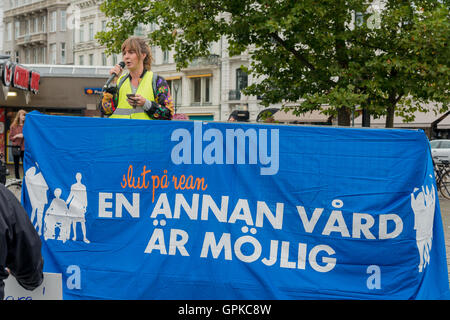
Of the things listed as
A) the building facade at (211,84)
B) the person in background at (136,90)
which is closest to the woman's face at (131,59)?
the person in background at (136,90)

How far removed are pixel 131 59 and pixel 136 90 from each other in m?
0.25

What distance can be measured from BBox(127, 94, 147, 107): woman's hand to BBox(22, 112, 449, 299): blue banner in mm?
358

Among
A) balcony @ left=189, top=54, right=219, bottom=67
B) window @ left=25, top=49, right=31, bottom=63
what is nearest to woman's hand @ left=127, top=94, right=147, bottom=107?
balcony @ left=189, top=54, right=219, bottom=67

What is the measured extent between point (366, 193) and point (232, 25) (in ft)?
40.3

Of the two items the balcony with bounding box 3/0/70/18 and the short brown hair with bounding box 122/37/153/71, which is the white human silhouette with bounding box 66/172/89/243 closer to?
the short brown hair with bounding box 122/37/153/71

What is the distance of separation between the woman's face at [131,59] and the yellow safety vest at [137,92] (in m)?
0.10

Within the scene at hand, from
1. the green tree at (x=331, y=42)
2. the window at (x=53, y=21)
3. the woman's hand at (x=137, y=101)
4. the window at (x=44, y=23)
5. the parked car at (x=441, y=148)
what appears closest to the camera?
the woman's hand at (x=137, y=101)

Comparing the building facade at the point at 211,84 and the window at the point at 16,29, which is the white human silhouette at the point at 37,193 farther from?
the window at the point at 16,29

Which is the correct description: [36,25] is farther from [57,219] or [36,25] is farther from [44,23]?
[57,219]

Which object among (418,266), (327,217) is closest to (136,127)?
(327,217)

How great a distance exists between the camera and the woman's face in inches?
206

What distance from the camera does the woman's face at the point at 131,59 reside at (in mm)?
5234
